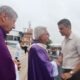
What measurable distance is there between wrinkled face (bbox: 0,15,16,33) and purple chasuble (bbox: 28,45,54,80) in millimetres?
1795

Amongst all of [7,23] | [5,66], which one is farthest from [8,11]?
[5,66]

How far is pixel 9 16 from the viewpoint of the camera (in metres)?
4.07

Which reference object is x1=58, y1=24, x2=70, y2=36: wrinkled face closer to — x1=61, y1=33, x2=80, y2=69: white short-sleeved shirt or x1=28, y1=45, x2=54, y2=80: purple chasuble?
x1=61, y1=33, x2=80, y2=69: white short-sleeved shirt

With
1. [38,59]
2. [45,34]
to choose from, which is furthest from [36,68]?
[45,34]

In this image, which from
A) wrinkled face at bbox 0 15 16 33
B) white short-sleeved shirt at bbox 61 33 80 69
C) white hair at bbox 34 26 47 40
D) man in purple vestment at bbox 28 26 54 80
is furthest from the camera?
man in purple vestment at bbox 28 26 54 80

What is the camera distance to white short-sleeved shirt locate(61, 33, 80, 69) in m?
5.56

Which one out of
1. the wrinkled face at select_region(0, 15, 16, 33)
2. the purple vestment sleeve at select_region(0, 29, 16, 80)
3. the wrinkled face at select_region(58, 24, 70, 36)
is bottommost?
the purple vestment sleeve at select_region(0, 29, 16, 80)

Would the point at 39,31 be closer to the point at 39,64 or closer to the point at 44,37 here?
the point at 44,37

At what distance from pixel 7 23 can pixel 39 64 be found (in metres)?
1.98

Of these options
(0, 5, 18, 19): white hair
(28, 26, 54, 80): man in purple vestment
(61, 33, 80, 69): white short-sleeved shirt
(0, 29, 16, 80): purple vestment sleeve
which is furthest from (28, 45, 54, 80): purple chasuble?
(0, 29, 16, 80): purple vestment sleeve

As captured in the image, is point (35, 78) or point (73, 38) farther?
point (35, 78)

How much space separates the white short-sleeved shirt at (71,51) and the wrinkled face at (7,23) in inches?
66.9

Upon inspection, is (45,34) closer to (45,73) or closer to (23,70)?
(45,73)

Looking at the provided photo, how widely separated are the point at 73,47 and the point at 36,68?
0.73m
